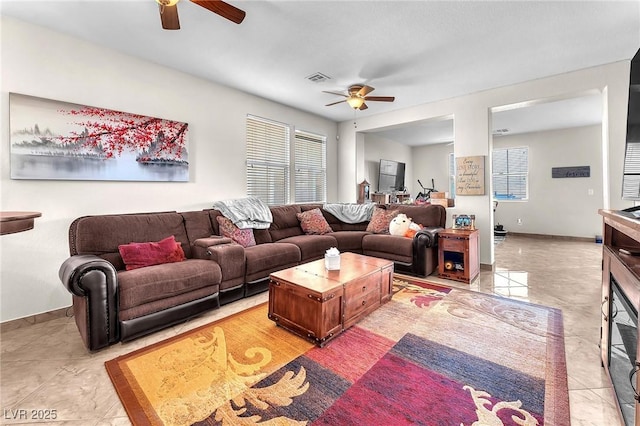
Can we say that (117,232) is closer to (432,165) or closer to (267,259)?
(267,259)

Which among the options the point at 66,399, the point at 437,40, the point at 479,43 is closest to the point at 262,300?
the point at 66,399

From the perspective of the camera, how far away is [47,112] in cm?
259

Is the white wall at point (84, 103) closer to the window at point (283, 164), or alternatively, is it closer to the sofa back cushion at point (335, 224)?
the window at point (283, 164)

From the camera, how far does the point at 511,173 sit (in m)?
7.35

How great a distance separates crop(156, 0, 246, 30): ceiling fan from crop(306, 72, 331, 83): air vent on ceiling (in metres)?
1.67

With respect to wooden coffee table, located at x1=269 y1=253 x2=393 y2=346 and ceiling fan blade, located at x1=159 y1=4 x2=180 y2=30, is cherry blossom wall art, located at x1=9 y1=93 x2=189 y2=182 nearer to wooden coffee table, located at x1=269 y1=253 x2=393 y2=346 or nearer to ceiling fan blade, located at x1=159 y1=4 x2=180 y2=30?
ceiling fan blade, located at x1=159 y1=4 x2=180 y2=30

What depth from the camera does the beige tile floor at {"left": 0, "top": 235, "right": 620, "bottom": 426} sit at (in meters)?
1.47

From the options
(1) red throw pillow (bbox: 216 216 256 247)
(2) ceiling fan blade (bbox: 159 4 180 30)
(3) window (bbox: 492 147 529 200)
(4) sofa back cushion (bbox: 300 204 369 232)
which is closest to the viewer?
(2) ceiling fan blade (bbox: 159 4 180 30)

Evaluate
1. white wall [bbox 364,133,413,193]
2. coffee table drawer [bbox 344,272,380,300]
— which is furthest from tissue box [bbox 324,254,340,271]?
white wall [bbox 364,133,413,193]

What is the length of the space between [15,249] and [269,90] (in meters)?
3.35

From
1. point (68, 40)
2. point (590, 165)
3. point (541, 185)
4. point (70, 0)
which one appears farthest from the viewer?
point (541, 185)

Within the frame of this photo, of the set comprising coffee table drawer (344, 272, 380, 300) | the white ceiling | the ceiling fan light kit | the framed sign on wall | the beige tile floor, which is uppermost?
the white ceiling

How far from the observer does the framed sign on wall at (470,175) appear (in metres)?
4.15

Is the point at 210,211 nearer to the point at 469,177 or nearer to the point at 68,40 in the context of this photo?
the point at 68,40
